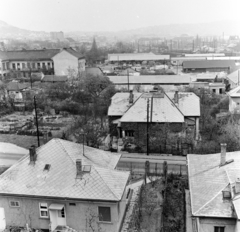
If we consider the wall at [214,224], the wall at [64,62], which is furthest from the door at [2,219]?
the wall at [64,62]

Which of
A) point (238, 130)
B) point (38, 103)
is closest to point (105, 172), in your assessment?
Answer: point (238, 130)

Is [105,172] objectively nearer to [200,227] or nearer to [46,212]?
[46,212]

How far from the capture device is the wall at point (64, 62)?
66938 mm

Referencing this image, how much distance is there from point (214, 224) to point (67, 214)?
6.73 metres

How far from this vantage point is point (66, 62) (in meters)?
67.5

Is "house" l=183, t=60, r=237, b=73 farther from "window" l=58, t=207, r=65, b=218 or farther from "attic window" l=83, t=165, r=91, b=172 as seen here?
"window" l=58, t=207, r=65, b=218

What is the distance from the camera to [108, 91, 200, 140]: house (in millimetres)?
29172

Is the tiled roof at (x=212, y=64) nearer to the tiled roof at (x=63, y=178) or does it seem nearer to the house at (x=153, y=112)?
the house at (x=153, y=112)

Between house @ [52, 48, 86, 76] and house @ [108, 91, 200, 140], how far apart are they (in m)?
35.8

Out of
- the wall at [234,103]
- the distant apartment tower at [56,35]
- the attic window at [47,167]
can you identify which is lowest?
the wall at [234,103]

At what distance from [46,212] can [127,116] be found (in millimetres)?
15594

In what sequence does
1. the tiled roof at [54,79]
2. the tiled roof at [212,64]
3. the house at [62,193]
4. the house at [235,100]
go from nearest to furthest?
the house at [62,193] < the house at [235,100] < the tiled roof at [54,79] < the tiled roof at [212,64]

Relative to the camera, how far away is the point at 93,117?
128ft

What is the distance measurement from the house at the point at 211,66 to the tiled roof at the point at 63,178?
63360mm
